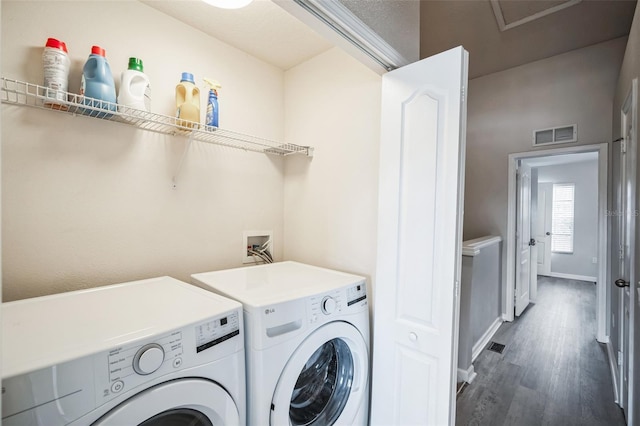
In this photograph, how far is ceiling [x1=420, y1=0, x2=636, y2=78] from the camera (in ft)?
8.02

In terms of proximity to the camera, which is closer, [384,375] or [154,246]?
[384,375]

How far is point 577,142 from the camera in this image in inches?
114

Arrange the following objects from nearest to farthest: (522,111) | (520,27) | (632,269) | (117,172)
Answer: (117,172), (632,269), (520,27), (522,111)

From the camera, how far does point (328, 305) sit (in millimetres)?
1226

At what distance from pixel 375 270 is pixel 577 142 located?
2.90 m

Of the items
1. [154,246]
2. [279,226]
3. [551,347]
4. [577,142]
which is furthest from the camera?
[577,142]

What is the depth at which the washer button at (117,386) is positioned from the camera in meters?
0.72

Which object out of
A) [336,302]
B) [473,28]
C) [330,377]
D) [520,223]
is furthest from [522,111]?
[330,377]

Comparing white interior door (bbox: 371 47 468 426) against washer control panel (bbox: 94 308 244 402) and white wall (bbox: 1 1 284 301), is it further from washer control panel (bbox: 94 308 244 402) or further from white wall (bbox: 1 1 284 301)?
white wall (bbox: 1 1 284 301)

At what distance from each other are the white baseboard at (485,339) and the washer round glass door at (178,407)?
2288 mm

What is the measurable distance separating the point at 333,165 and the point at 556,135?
2792 millimetres

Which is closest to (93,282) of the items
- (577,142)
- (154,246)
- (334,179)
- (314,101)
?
(154,246)

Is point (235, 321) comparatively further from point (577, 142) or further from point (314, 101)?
point (577, 142)

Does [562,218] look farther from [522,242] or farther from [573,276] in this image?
[522,242]
